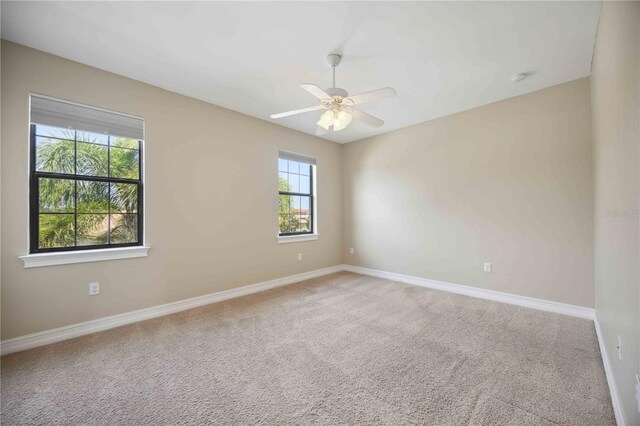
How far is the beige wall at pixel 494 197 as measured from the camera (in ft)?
9.46

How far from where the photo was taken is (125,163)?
9.38ft

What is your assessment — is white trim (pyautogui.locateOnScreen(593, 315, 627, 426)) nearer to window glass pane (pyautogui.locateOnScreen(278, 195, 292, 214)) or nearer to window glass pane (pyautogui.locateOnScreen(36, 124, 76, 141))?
window glass pane (pyautogui.locateOnScreen(278, 195, 292, 214))

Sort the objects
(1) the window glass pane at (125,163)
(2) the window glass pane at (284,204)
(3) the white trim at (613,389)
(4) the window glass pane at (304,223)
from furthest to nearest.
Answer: (4) the window glass pane at (304,223) → (2) the window glass pane at (284,204) → (1) the window glass pane at (125,163) → (3) the white trim at (613,389)

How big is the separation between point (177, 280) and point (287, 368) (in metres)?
1.91

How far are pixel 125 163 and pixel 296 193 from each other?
2.46 m

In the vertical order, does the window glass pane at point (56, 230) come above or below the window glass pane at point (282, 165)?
below

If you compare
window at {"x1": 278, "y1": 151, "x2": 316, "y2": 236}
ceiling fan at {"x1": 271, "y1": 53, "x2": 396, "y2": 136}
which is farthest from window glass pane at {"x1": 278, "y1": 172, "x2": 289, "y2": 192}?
ceiling fan at {"x1": 271, "y1": 53, "x2": 396, "y2": 136}

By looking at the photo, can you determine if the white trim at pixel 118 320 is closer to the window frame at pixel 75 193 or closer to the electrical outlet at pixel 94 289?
the electrical outlet at pixel 94 289

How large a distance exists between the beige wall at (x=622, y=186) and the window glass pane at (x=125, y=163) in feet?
12.6

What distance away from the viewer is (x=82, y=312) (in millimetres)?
2518

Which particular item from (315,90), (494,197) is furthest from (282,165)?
(494,197)

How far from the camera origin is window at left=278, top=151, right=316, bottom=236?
4.39 meters

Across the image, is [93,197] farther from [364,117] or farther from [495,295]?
[495,295]

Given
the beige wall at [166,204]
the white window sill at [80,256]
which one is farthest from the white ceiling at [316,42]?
the white window sill at [80,256]
